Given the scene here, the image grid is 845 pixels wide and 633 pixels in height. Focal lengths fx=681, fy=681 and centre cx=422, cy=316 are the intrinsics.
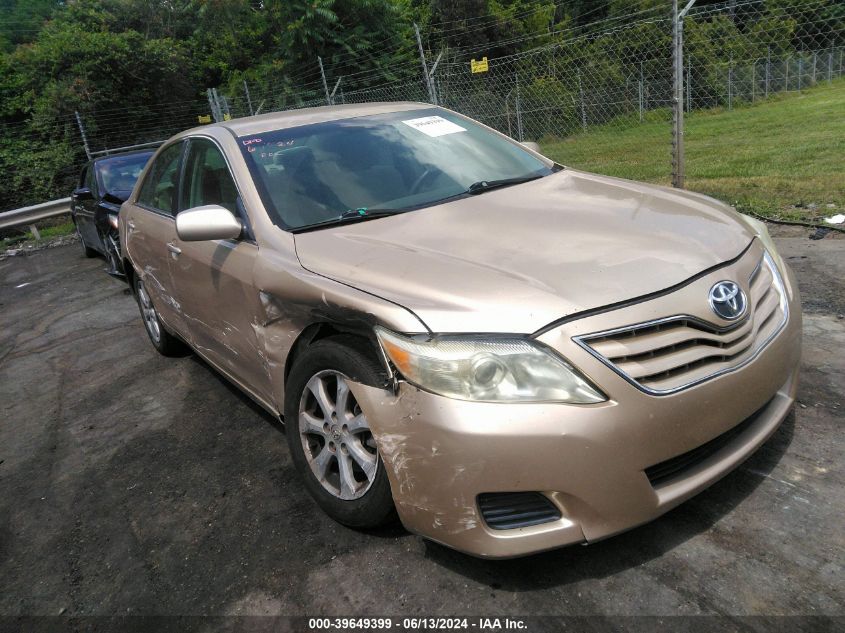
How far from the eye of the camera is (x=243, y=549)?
2656 mm

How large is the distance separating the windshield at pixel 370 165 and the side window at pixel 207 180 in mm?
158

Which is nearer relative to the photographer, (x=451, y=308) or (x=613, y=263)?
(x=451, y=308)

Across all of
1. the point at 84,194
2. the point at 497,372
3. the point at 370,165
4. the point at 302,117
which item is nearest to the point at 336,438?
the point at 497,372

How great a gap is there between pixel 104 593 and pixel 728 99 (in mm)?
21951

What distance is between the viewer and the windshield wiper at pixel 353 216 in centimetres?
292

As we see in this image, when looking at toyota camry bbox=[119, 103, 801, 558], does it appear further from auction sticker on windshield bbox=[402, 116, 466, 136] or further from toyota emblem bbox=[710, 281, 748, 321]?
auction sticker on windshield bbox=[402, 116, 466, 136]

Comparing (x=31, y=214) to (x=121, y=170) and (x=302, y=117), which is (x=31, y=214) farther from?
(x=302, y=117)

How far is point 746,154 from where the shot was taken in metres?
11.1

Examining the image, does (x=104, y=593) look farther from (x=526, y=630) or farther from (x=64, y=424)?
(x=64, y=424)

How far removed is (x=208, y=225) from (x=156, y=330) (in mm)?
2378

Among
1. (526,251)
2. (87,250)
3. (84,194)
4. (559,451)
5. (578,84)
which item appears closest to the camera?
(559,451)

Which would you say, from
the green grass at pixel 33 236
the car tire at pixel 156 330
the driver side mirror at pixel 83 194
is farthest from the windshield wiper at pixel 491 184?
the green grass at pixel 33 236

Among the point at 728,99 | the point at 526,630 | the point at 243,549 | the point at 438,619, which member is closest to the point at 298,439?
the point at 243,549

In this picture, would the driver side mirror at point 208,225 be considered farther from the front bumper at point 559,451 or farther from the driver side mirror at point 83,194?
the driver side mirror at point 83,194
